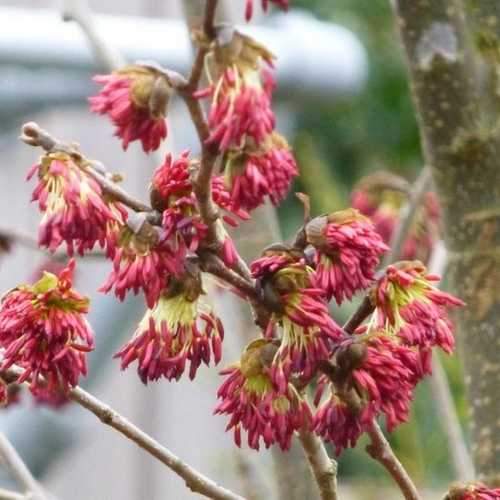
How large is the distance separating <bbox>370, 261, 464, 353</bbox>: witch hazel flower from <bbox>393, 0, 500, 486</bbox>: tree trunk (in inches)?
12.3

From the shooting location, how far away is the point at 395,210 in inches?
49.4

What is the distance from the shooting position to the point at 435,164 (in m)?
0.96

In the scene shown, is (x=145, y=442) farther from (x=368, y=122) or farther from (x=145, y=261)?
(x=368, y=122)

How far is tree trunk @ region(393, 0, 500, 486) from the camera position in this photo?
3.01ft

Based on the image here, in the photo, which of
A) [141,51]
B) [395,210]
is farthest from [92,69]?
[395,210]

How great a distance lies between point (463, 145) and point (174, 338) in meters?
0.41

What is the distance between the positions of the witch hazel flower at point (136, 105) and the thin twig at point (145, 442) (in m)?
0.12

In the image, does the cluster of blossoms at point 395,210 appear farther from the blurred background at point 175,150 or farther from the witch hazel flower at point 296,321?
the witch hazel flower at point 296,321

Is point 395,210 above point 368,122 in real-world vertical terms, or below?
below

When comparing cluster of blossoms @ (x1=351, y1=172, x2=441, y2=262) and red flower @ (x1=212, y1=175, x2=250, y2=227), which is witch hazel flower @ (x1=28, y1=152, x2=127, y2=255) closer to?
red flower @ (x1=212, y1=175, x2=250, y2=227)

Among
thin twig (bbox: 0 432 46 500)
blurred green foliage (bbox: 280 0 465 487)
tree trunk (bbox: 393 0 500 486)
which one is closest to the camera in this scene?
thin twig (bbox: 0 432 46 500)

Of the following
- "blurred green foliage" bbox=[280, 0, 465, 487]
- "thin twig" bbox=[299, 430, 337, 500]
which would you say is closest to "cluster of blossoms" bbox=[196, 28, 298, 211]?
"thin twig" bbox=[299, 430, 337, 500]

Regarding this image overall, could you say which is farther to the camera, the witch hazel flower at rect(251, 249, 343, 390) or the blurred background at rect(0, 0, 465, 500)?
the blurred background at rect(0, 0, 465, 500)

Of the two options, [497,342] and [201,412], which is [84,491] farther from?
[497,342]
